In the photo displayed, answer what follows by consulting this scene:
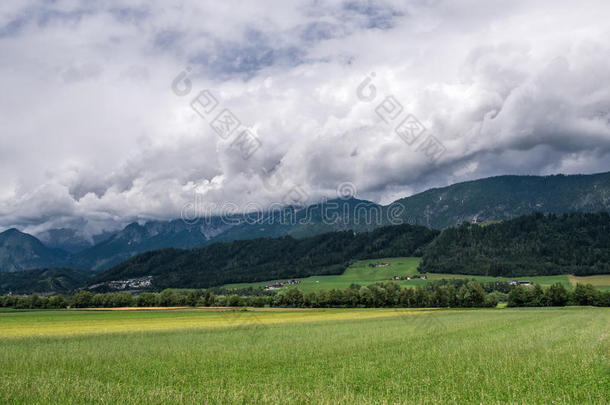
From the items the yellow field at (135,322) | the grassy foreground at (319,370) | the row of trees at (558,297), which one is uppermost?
the grassy foreground at (319,370)

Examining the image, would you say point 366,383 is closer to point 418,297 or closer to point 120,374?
point 120,374

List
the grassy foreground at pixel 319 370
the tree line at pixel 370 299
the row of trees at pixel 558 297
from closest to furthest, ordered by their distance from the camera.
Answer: the grassy foreground at pixel 319 370
the row of trees at pixel 558 297
the tree line at pixel 370 299

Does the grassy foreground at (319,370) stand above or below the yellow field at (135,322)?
above

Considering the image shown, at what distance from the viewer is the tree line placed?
124 meters

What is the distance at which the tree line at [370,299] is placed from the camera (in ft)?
407

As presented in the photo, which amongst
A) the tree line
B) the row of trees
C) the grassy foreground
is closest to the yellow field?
the grassy foreground

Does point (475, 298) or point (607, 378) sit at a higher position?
point (607, 378)

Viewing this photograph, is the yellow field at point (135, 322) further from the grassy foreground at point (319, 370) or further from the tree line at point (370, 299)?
the tree line at point (370, 299)

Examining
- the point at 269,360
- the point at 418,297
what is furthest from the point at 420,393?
the point at 418,297

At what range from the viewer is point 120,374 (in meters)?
25.9

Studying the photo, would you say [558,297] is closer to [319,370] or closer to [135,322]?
[135,322]

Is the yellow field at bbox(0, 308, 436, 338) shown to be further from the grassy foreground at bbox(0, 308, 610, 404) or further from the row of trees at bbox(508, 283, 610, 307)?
the row of trees at bbox(508, 283, 610, 307)

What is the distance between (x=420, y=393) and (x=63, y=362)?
2471cm

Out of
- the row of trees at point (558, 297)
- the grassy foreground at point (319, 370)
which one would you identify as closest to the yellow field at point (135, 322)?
the grassy foreground at point (319, 370)
